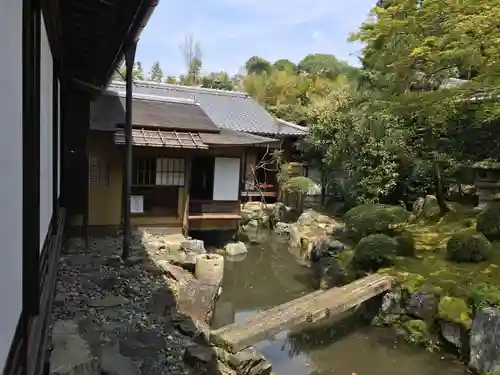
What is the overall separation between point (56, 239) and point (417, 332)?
5553mm

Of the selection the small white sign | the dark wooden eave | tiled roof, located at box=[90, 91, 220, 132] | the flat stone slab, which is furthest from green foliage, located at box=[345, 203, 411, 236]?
the flat stone slab

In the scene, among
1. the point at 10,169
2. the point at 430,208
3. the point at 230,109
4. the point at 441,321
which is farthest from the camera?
the point at 230,109

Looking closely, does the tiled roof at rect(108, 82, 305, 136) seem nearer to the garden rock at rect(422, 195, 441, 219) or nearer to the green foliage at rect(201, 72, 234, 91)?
the garden rock at rect(422, 195, 441, 219)

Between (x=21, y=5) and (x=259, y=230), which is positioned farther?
(x=259, y=230)

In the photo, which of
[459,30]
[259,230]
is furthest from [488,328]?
[259,230]

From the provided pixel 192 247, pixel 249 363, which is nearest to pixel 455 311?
pixel 249 363

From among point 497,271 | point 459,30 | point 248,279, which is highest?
point 459,30

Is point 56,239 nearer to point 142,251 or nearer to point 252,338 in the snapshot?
point 252,338

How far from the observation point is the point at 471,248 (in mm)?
7918

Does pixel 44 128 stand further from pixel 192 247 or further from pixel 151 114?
pixel 151 114

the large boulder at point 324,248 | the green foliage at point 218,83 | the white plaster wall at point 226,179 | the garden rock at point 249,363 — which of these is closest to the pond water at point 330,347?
the garden rock at point 249,363

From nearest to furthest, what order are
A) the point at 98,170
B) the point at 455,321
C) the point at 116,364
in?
the point at 116,364
the point at 455,321
the point at 98,170

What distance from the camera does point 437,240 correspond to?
32.8ft

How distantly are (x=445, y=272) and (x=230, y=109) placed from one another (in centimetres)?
1317
